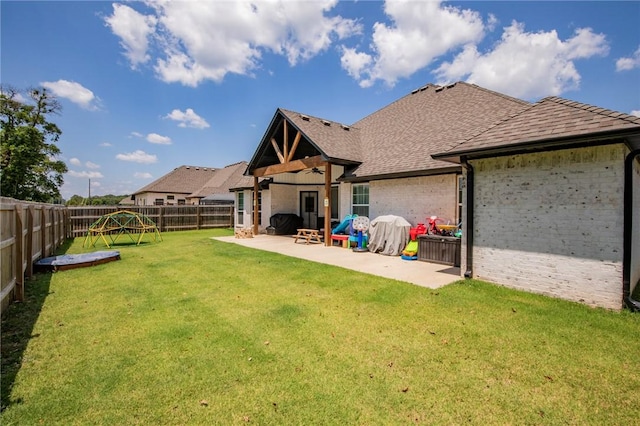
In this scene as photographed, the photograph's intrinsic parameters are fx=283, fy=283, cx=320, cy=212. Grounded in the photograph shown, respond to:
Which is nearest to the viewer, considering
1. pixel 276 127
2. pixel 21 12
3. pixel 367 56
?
pixel 21 12

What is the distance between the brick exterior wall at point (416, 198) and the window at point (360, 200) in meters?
0.43

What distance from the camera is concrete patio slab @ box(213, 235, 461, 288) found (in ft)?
22.9

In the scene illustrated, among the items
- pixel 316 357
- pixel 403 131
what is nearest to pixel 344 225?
pixel 403 131

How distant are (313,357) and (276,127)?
13.3 metres

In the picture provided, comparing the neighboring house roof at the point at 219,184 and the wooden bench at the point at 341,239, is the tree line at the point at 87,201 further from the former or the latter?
the wooden bench at the point at 341,239

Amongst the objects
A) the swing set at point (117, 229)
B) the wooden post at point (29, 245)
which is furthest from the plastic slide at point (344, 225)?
the wooden post at point (29, 245)

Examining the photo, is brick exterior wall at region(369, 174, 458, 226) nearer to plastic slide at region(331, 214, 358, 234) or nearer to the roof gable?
plastic slide at region(331, 214, 358, 234)

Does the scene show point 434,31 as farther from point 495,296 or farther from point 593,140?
point 495,296

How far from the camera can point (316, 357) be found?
344cm

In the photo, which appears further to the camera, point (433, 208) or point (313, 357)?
point (433, 208)

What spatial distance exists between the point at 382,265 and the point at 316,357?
544 cm

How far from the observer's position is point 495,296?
5676 mm

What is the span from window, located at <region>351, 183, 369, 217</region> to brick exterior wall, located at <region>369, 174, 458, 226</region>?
16.9 inches

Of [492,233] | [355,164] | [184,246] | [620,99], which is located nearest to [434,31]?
[355,164]
